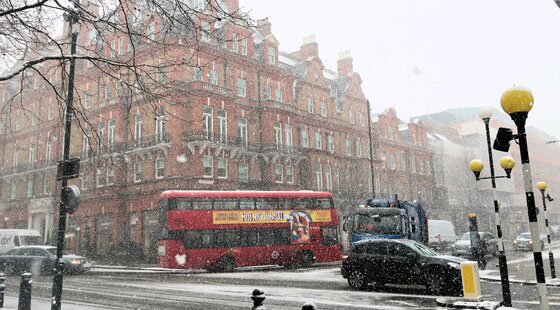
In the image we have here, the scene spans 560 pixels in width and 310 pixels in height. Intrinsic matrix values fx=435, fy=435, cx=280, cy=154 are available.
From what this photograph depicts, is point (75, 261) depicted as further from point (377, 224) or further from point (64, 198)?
point (377, 224)

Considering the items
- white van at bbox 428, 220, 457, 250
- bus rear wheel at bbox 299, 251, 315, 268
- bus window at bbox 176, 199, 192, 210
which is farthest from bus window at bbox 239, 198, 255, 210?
white van at bbox 428, 220, 457, 250

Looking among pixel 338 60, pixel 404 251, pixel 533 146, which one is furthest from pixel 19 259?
pixel 533 146

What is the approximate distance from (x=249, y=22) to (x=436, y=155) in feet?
210

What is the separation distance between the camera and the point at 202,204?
73.3 feet

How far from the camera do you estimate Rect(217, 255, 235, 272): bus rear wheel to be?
22.4 metres

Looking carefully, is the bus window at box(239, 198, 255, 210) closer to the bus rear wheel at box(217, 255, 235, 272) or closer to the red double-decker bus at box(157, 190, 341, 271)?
the red double-decker bus at box(157, 190, 341, 271)

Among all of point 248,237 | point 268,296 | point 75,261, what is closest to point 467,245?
point 248,237

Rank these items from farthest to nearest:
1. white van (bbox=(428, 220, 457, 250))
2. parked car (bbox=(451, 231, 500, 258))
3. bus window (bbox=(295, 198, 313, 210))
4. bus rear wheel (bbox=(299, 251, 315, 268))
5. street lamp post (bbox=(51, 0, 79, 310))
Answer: white van (bbox=(428, 220, 457, 250)), parked car (bbox=(451, 231, 500, 258)), bus window (bbox=(295, 198, 313, 210)), bus rear wheel (bbox=(299, 251, 315, 268)), street lamp post (bbox=(51, 0, 79, 310))

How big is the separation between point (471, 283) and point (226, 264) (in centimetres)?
1442

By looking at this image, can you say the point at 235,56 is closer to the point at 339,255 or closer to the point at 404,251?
the point at 339,255

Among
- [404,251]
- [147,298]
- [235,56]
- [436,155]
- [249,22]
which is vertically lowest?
[147,298]

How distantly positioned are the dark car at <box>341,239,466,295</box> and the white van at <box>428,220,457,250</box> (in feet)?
91.4

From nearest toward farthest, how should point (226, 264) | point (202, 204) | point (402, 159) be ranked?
point (202, 204) < point (226, 264) < point (402, 159)

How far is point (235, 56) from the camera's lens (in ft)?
122
